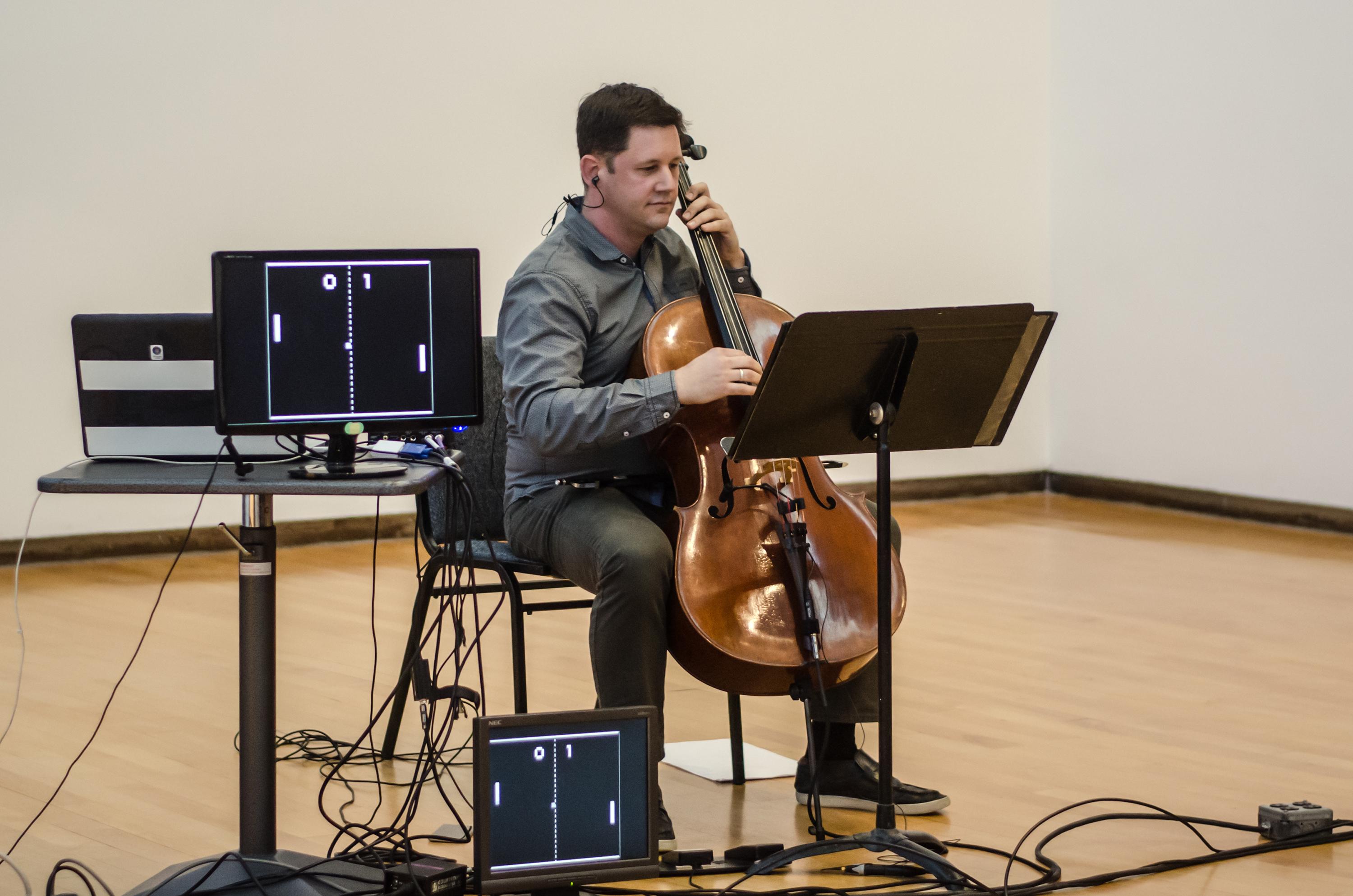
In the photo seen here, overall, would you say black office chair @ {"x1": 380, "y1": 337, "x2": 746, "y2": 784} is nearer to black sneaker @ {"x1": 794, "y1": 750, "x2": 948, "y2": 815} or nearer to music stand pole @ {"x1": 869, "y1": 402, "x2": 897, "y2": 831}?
black sneaker @ {"x1": 794, "y1": 750, "x2": 948, "y2": 815}

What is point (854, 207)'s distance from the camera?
6.29 m

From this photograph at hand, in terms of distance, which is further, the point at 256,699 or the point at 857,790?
the point at 857,790

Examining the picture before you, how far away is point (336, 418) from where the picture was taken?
86.0 inches

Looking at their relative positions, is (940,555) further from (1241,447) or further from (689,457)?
(689,457)

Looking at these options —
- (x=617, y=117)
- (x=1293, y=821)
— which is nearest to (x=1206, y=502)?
(x=1293, y=821)

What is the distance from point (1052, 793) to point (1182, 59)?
13.0 ft

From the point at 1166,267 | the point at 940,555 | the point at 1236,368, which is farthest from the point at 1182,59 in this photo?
the point at 940,555

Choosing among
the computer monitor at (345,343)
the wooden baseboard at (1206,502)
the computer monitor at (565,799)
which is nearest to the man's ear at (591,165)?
the computer monitor at (345,343)

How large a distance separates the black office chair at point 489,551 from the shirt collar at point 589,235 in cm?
28

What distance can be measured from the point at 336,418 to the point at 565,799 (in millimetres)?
596

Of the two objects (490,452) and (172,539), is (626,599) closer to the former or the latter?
(490,452)

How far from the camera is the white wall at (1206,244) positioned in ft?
18.0

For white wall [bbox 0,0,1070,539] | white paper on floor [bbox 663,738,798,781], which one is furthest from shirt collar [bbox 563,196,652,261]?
white wall [bbox 0,0,1070,539]

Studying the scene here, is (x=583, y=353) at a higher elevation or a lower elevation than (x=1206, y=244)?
lower
